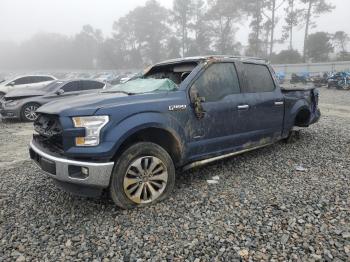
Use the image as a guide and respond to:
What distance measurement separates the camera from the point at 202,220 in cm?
344

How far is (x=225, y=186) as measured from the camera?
14.2ft

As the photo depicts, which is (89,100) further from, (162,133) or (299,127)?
(299,127)

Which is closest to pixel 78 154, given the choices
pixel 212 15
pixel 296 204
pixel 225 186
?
pixel 225 186

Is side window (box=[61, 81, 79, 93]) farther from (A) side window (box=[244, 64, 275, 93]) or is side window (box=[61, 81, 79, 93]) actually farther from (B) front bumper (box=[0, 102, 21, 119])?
(A) side window (box=[244, 64, 275, 93])

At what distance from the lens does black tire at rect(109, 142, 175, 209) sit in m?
3.49

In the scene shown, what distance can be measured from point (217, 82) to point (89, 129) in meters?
1.99

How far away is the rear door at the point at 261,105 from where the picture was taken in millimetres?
4844

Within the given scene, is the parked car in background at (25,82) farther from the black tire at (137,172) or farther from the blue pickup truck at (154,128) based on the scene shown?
the black tire at (137,172)

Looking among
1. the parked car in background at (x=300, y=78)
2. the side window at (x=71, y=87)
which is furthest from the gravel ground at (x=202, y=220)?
the parked car in background at (x=300, y=78)

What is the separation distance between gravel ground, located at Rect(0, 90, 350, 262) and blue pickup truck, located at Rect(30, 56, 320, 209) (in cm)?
35

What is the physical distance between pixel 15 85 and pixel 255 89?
13.8 m

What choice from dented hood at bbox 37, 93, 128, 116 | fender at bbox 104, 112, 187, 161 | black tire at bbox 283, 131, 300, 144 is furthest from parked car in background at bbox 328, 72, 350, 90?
dented hood at bbox 37, 93, 128, 116

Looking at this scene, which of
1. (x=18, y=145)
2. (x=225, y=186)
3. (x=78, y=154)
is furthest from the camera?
(x=18, y=145)

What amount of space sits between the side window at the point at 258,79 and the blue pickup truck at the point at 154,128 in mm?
19
